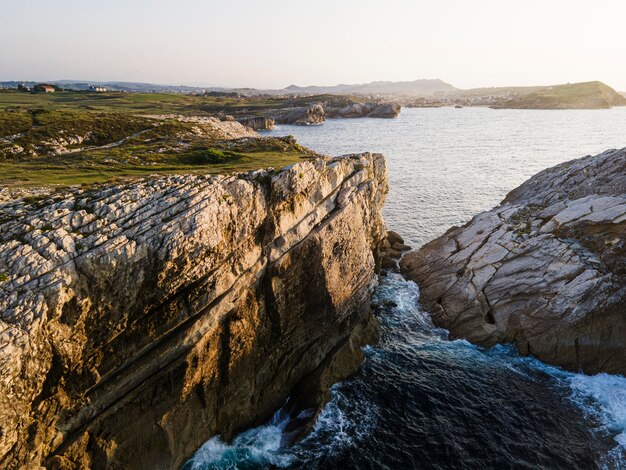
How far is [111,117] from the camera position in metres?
57.9

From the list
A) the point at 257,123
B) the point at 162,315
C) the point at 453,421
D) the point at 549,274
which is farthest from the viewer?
the point at 257,123

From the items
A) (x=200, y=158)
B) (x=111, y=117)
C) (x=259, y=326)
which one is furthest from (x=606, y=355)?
(x=111, y=117)

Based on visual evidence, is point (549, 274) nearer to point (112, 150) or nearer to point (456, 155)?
point (112, 150)

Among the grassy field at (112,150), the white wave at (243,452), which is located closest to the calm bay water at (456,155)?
the grassy field at (112,150)

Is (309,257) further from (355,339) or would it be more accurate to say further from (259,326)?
(355,339)

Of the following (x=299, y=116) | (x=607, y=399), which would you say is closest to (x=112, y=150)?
(x=607, y=399)

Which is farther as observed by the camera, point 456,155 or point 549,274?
point 456,155

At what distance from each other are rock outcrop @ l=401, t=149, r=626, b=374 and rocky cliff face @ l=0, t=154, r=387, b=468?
485 inches

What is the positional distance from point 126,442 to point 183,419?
2.89 metres

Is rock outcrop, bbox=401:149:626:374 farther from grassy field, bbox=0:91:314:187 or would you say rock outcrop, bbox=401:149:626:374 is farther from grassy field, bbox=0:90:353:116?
grassy field, bbox=0:90:353:116

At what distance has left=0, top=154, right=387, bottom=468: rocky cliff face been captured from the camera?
15.9m

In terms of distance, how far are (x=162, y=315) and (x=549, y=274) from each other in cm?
2912

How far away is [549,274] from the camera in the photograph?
30.6 m

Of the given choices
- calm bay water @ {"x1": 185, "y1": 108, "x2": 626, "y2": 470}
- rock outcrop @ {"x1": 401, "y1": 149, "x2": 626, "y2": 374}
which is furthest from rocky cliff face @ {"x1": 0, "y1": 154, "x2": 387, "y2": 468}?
rock outcrop @ {"x1": 401, "y1": 149, "x2": 626, "y2": 374}
